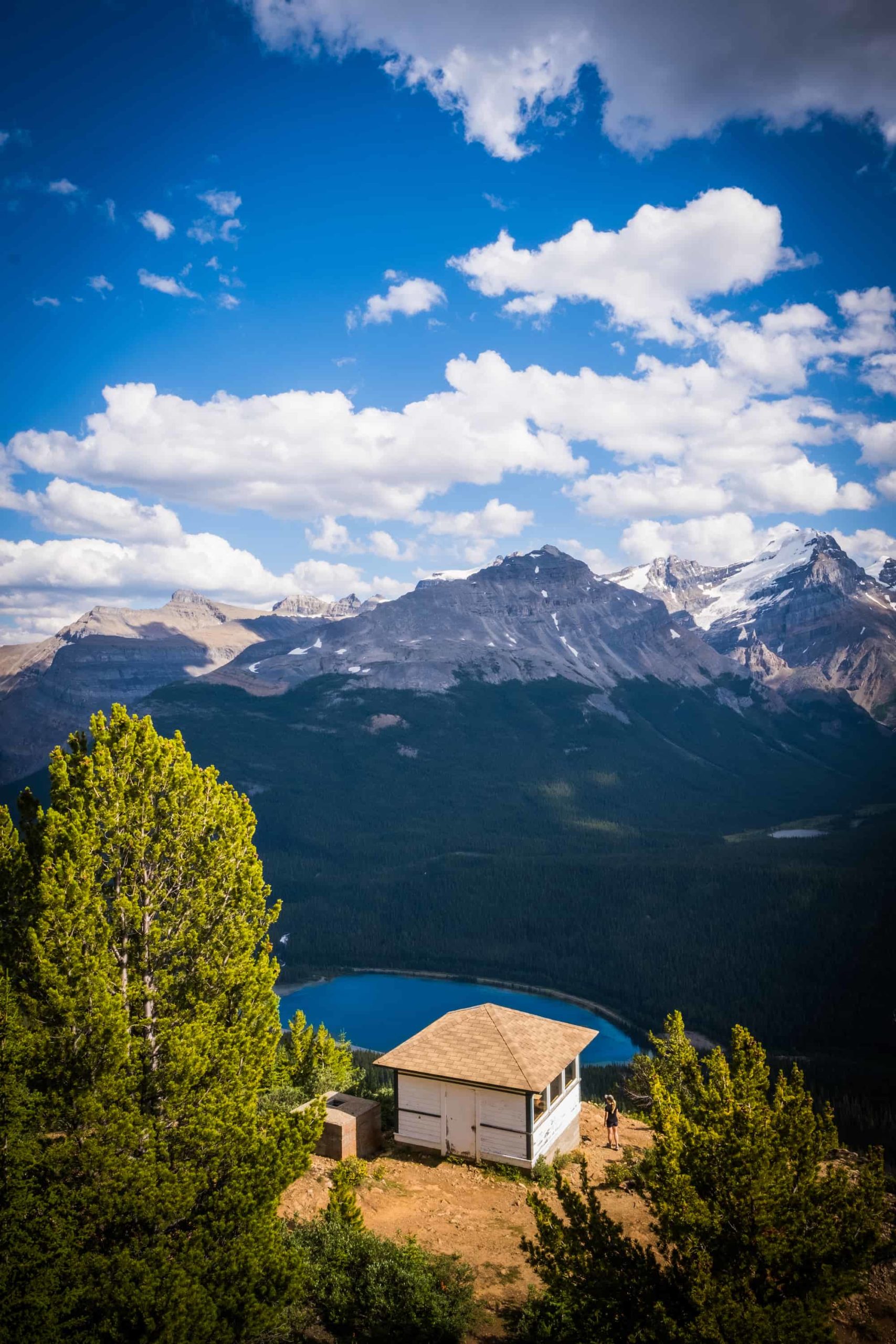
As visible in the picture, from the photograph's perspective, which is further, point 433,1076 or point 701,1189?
point 433,1076

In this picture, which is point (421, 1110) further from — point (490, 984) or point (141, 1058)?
point (490, 984)

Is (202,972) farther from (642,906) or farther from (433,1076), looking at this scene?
(642,906)

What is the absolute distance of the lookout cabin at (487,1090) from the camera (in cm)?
2791

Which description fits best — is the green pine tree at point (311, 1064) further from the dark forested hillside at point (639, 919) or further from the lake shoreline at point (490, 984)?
the lake shoreline at point (490, 984)

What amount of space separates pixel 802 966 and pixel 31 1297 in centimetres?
12654

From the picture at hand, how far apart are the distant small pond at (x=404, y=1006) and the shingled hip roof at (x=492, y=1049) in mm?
79441

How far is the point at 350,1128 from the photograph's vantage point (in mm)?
27734

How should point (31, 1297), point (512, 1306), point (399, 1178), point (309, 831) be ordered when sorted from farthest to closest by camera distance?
point (309, 831)
point (399, 1178)
point (512, 1306)
point (31, 1297)

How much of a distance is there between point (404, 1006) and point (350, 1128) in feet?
347

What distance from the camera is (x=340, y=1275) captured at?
19.3 meters

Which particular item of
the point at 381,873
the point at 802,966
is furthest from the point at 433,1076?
the point at 381,873

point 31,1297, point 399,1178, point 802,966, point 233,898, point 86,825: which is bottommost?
point 802,966

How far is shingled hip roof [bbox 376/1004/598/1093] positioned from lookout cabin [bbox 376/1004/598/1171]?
0.03 m

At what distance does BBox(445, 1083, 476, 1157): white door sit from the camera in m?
28.6
